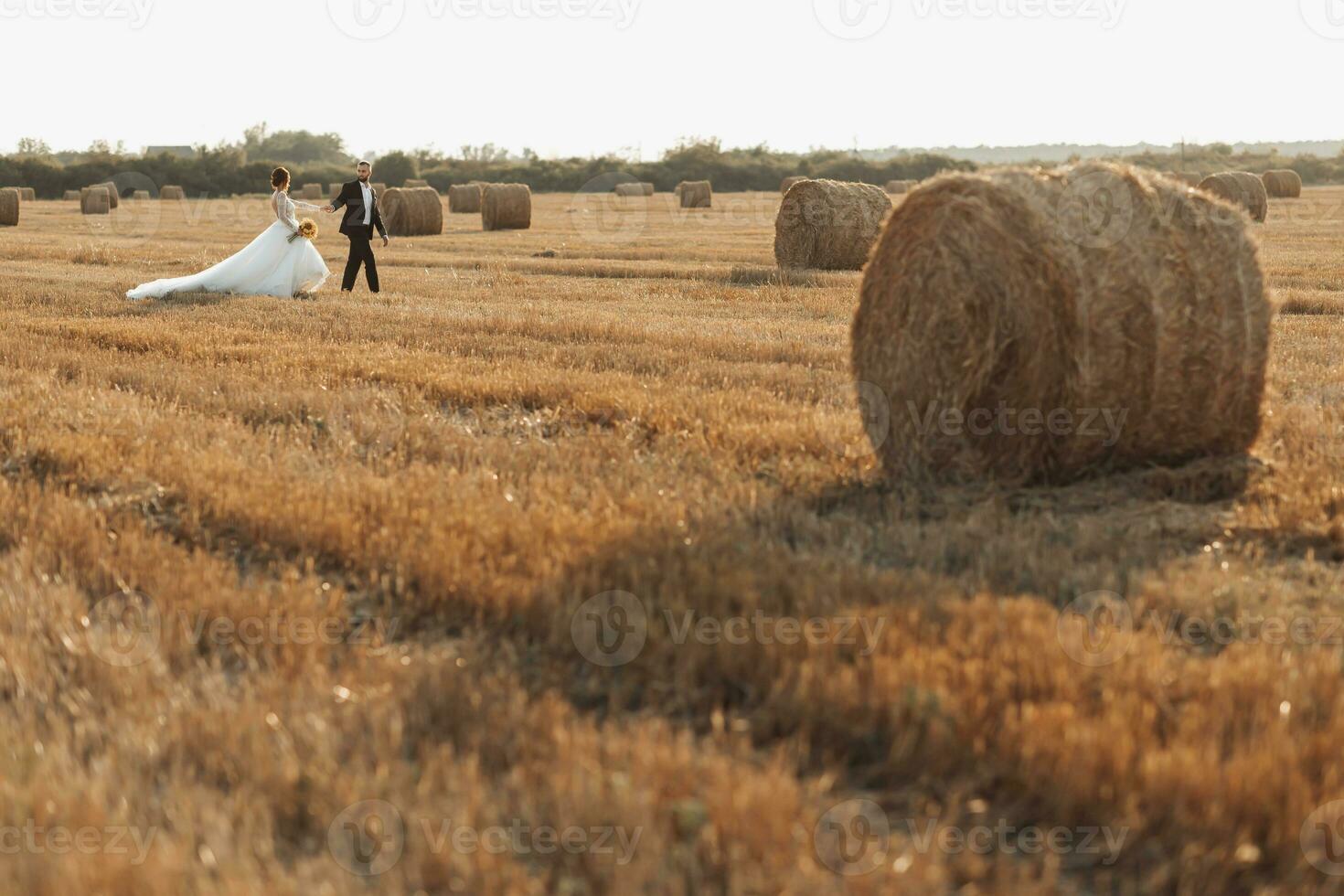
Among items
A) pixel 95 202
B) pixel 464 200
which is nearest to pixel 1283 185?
pixel 464 200

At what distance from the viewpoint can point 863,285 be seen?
7.20 meters

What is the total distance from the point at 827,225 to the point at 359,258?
7.03m

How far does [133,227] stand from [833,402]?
103 feet

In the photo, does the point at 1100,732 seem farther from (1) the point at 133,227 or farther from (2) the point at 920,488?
(1) the point at 133,227

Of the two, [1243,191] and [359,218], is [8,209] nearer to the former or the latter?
[359,218]

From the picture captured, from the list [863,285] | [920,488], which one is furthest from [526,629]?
[863,285]

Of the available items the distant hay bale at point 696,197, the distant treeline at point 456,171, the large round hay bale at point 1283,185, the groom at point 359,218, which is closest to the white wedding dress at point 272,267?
the groom at point 359,218

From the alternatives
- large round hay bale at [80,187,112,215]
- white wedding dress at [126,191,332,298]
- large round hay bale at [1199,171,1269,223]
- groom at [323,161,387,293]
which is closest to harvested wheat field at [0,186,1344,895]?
white wedding dress at [126,191,332,298]

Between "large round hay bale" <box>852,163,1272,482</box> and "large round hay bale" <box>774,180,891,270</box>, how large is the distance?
1332cm

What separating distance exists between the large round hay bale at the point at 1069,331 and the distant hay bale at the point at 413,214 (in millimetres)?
26472

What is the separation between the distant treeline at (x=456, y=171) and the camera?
219ft

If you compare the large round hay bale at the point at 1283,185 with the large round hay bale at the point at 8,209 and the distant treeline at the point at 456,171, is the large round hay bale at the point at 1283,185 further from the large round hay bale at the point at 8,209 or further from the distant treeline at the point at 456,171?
A: the large round hay bale at the point at 8,209

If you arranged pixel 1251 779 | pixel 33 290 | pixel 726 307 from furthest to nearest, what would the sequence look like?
pixel 33 290 < pixel 726 307 < pixel 1251 779

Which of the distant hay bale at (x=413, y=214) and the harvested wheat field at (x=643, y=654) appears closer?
the harvested wheat field at (x=643, y=654)
